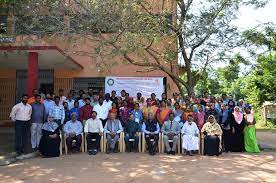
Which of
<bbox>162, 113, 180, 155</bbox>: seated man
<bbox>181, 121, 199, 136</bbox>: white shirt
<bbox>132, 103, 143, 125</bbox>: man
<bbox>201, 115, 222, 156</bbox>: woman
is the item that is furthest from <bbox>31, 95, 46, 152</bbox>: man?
<bbox>201, 115, 222, 156</bbox>: woman

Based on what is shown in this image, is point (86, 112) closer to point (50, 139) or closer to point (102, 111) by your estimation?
point (102, 111)

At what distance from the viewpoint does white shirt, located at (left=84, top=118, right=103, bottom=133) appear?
1212 centimetres

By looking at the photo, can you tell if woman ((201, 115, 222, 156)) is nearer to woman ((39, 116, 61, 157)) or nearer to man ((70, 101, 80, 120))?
man ((70, 101, 80, 120))

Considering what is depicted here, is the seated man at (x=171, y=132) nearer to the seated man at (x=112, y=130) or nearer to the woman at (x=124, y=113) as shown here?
the woman at (x=124, y=113)

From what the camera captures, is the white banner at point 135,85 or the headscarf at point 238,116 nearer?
the headscarf at point 238,116

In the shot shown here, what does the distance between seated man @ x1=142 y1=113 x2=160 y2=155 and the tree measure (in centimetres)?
234

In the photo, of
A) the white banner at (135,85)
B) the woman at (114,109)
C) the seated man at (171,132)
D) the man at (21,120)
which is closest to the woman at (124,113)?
the woman at (114,109)

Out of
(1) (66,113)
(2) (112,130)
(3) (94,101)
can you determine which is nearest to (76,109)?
(1) (66,113)

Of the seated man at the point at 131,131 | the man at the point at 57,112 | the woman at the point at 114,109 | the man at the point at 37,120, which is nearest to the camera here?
the man at the point at 37,120

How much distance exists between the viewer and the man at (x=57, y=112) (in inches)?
470

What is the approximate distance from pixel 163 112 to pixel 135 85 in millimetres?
3710

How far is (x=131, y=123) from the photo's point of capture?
40.7 ft

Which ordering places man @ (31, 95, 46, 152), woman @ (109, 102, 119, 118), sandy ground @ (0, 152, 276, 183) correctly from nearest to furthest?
1. sandy ground @ (0, 152, 276, 183)
2. man @ (31, 95, 46, 152)
3. woman @ (109, 102, 119, 118)

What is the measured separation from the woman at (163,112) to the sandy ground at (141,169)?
1.38 m
